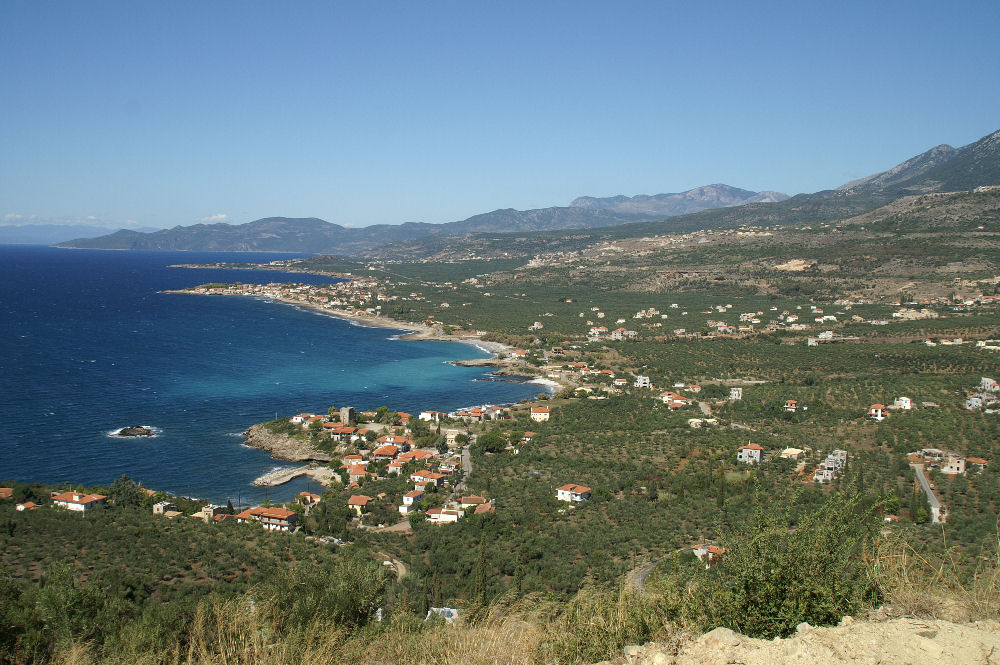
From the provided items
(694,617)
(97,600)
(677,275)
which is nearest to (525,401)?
(97,600)

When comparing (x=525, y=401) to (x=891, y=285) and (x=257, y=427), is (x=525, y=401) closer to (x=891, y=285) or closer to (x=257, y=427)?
(x=257, y=427)

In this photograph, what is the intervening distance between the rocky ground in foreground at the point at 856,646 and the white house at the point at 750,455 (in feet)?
65.9

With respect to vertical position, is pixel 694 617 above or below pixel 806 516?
below

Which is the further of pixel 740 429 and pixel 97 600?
pixel 740 429

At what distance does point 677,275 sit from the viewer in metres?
93.4

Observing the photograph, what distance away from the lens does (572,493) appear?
70.4ft

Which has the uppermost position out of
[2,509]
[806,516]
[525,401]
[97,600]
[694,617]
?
[806,516]

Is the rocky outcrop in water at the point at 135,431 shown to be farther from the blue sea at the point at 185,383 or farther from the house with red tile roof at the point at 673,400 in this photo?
the house with red tile roof at the point at 673,400

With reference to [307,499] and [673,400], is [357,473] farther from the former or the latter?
[673,400]

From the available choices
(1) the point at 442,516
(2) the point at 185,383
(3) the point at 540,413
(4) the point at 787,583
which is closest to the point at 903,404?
(3) the point at 540,413

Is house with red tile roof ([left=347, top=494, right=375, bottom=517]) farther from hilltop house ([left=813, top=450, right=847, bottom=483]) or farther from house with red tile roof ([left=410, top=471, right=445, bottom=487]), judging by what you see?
hilltop house ([left=813, top=450, right=847, bottom=483])

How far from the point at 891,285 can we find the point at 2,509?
76.3 meters

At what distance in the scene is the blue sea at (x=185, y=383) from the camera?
2622 cm

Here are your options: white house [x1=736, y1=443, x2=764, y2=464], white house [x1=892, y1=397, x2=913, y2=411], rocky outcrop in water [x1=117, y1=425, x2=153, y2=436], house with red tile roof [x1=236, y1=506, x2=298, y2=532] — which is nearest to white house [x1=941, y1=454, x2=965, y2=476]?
white house [x1=736, y1=443, x2=764, y2=464]
